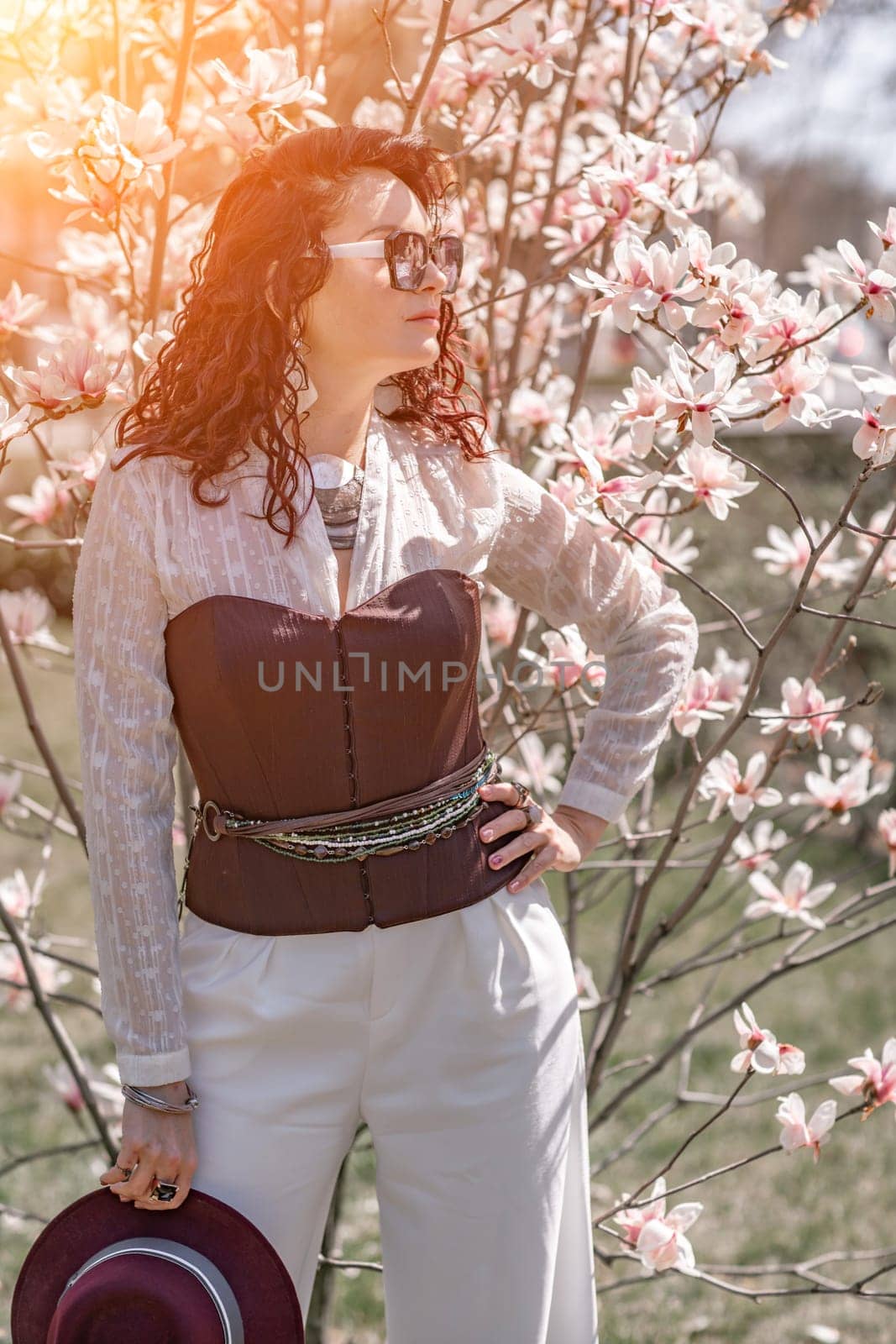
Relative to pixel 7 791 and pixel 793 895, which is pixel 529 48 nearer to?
pixel 793 895

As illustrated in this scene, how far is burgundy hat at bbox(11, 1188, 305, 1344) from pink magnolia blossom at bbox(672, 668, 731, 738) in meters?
0.95

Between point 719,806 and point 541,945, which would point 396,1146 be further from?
point 719,806

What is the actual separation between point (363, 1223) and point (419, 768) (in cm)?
207

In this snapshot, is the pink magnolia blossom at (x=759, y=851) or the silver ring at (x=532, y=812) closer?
the silver ring at (x=532, y=812)

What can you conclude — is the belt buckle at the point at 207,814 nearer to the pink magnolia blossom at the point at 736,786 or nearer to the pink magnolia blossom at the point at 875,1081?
the pink magnolia blossom at the point at 736,786

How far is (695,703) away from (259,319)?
89cm

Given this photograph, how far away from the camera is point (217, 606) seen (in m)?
1.45

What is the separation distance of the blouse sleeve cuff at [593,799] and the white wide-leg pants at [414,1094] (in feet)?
0.73

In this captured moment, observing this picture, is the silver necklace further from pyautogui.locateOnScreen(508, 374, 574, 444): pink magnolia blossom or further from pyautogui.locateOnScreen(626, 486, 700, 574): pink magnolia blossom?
pyautogui.locateOnScreen(508, 374, 574, 444): pink magnolia blossom

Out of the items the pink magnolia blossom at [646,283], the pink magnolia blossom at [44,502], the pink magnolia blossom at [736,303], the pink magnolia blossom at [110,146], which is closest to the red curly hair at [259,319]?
the pink magnolia blossom at [110,146]

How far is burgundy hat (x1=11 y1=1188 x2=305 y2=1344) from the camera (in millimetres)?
1370

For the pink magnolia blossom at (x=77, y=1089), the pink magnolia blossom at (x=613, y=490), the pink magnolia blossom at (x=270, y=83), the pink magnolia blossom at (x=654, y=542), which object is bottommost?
the pink magnolia blossom at (x=77, y=1089)

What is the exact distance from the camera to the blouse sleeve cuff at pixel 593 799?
1.86 m

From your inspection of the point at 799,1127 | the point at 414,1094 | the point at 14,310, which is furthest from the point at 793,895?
the point at 14,310
